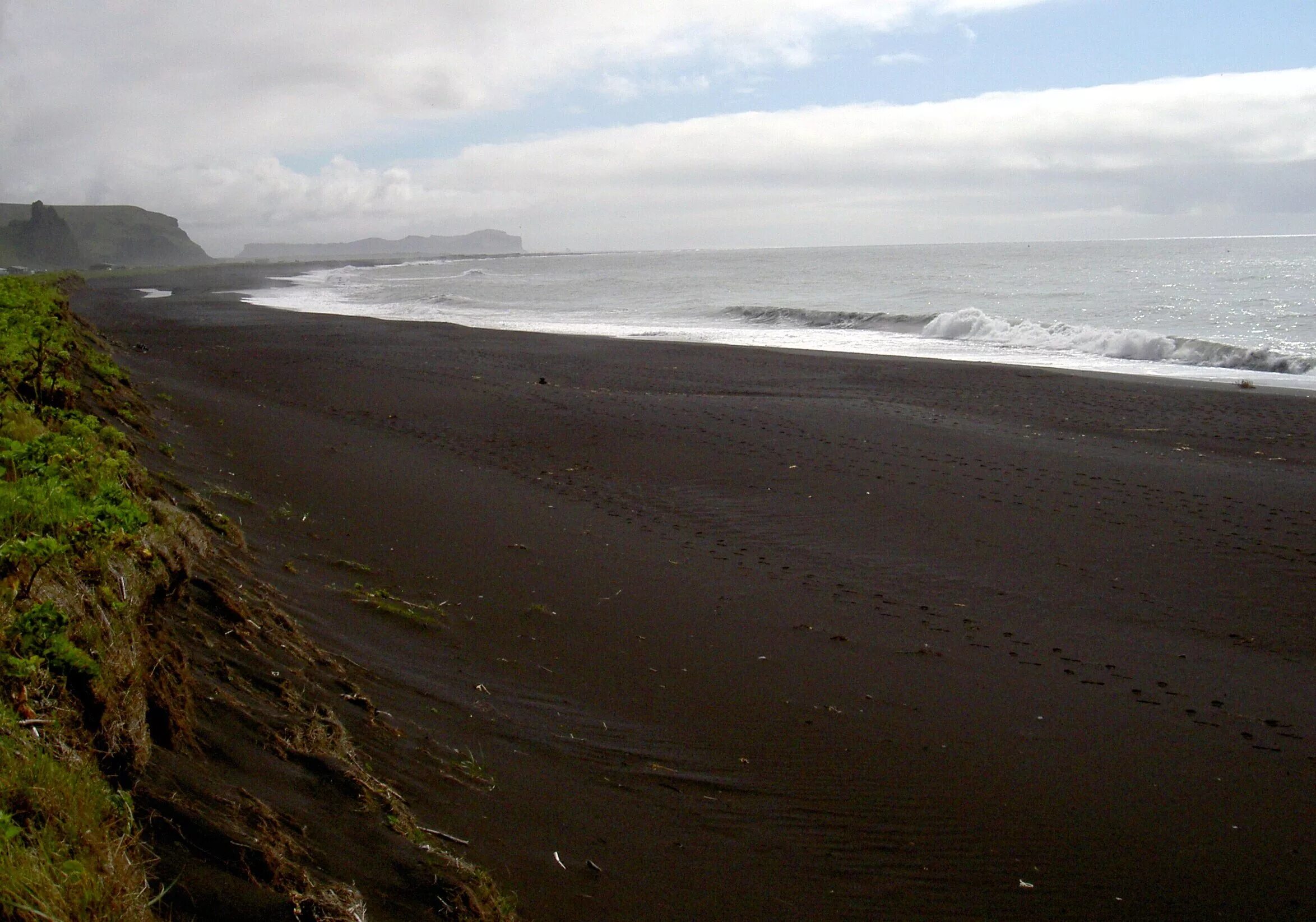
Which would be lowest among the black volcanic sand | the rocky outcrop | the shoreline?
the black volcanic sand

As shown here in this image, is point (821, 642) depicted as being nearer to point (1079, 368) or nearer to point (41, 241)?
point (1079, 368)

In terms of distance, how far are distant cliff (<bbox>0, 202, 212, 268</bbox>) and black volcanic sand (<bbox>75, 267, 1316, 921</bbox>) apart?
129m

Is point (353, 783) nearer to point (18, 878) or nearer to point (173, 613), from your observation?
point (173, 613)

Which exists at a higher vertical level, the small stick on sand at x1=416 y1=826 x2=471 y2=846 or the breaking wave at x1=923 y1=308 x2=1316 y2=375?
the breaking wave at x1=923 y1=308 x2=1316 y2=375

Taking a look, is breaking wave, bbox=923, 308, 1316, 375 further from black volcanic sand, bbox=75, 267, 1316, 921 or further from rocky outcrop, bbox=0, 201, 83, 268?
rocky outcrop, bbox=0, 201, 83, 268

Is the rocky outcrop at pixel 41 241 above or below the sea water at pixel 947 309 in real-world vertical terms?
above

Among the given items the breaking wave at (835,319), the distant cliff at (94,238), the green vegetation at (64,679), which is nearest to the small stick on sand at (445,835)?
Result: the green vegetation at (64,679)

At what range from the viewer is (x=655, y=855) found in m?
3.63

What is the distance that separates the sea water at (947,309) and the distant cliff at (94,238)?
225ft

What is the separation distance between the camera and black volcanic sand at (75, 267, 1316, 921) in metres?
3.78

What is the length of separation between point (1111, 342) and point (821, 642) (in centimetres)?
2204

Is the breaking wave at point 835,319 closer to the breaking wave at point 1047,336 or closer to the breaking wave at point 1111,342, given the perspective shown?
the breaking wave at point 1047,336

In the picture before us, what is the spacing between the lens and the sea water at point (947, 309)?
23.8 m

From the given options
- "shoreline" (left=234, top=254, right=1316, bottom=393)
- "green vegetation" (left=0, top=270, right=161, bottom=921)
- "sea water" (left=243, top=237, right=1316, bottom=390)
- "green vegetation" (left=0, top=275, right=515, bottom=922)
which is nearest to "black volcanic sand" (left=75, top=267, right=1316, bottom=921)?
"green vegetation" (left=0, top=275, right=515, bottom=922)
